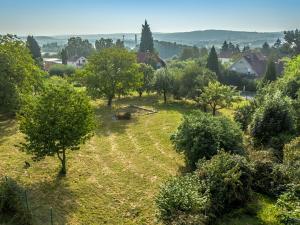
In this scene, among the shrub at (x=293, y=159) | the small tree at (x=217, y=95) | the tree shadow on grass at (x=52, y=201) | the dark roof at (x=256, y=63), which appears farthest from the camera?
the dark roof at (x=256, y=63)

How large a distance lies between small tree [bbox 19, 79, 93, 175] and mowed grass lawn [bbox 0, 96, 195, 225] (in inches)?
55.9

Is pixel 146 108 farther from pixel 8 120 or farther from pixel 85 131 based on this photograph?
pixel 85 131

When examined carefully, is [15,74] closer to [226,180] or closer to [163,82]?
[163,82]

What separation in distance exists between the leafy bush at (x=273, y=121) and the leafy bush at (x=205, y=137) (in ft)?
8.60

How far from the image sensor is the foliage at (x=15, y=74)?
27056 mm

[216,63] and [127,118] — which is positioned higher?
[216,63]

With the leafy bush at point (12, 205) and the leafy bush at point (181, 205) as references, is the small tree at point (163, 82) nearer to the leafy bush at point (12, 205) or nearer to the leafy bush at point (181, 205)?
the leafy bush at point (181, 205)

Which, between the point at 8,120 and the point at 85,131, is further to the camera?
the point at 8,120

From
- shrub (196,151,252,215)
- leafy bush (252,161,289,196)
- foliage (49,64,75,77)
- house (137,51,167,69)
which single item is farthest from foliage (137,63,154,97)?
foliage (49,64,75,77)

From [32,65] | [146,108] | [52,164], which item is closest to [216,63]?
[146,108]

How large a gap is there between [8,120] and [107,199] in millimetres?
17828

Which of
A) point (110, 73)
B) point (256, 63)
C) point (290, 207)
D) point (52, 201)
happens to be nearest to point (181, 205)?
point (290, 207)

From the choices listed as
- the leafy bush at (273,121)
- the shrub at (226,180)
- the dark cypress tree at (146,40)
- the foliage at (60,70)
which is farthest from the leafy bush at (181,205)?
the dark cypress tree at (146,40)

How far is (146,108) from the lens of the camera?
3522 cm
